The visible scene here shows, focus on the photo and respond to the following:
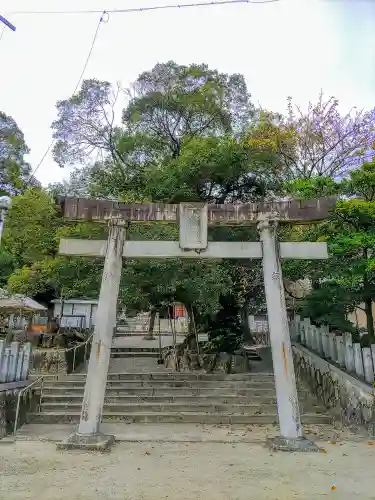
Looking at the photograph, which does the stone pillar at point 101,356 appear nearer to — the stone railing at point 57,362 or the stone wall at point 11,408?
the stone wall at point 11,408

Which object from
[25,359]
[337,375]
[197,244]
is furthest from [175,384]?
[197,244]

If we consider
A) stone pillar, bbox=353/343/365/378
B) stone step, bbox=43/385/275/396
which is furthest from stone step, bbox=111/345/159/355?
stone pillar, bbox=353/343/365/378

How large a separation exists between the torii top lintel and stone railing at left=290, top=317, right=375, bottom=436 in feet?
12.3

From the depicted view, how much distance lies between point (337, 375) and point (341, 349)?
814 millimetres

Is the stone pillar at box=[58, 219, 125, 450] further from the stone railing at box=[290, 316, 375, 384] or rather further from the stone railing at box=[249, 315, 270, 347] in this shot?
the stone railing at box=[249, 315, 270, 347]

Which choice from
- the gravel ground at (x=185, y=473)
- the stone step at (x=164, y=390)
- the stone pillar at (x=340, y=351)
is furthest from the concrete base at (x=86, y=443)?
the stone pillar at (x=340, y=351)

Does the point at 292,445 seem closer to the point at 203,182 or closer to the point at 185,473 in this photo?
the point at 185,473

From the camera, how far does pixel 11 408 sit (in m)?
8.52

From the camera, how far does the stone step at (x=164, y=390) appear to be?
11.6m

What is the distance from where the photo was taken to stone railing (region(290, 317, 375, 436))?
8328 mm

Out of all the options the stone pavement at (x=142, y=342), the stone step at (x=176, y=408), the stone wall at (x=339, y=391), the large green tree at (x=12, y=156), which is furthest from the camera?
the large green tree at (x=12, y=156)

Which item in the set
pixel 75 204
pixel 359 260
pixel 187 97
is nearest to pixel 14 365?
pixel 75 204

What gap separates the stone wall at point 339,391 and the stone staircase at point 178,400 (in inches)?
16.2

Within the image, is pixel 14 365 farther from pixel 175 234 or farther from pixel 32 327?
pixel 32 327
